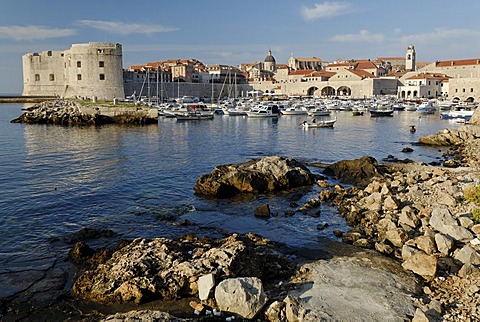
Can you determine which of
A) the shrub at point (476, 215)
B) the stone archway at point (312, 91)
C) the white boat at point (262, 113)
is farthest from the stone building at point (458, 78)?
the shrub at point (476, 215)

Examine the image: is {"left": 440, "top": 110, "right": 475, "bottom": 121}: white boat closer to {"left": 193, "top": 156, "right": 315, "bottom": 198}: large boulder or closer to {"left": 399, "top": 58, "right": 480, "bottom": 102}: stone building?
{"left": 399, "top": 58, "right": 480, "bottom": 102}: stone building

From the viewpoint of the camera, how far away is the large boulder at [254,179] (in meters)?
13.2

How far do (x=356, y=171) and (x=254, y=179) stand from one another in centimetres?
421

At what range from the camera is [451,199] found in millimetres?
10031

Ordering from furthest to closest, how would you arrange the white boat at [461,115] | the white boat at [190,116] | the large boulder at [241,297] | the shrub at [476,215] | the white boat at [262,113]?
1. the white boat at [262,113]
2. the white boat at [190,116]
3. the white boat at [461,115]
4. the shrub at [476,215]
5. the large boulder at [241,297]

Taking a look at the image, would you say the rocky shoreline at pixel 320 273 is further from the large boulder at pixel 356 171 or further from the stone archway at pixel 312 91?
the stone archway at pixel 312 91

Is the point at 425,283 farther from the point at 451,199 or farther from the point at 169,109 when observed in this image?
the point at 169,109

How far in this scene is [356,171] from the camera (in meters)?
15.4

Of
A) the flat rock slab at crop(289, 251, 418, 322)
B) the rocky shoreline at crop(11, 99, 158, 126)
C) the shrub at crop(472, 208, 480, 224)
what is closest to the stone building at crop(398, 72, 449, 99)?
the rocky shoreline at crop(11, 99, 158, 126)

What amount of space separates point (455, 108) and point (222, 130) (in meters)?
35.5

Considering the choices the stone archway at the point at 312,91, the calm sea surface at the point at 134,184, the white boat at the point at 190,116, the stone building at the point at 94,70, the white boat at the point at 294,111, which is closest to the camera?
the calm sea surface at the point at 134,184

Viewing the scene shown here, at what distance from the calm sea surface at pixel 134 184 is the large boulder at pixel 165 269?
6.20 feet

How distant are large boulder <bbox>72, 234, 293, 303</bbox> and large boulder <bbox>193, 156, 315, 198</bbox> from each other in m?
5.64

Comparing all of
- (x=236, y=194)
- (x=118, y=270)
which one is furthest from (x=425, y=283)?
(x=236, y=194)
